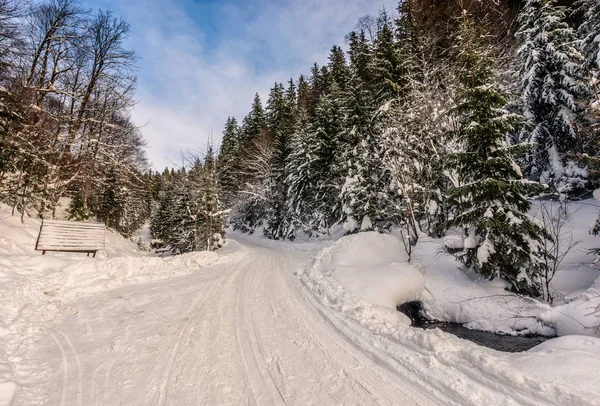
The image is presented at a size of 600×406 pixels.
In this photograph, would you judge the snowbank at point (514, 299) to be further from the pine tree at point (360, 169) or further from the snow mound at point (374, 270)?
the pine tree at point (360, 169)

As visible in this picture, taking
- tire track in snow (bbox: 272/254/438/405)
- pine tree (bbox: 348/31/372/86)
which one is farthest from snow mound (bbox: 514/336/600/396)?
pine tree (bbox: 348/31/372/86)

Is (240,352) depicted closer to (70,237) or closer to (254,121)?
(70,237)

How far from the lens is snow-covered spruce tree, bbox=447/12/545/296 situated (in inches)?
310

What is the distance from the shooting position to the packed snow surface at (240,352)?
313 cm

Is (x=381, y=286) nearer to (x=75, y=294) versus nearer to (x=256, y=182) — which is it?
(x=75, y=294)

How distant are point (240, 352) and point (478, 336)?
249 inches

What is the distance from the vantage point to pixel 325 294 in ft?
23.3

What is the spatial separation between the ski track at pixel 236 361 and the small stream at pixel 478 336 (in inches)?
151

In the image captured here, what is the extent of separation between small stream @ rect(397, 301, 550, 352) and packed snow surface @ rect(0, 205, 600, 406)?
50.1 inches

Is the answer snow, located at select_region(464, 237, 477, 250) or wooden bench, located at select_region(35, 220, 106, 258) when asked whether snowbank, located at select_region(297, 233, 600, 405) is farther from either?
wooden bench, located at select_region(35, 220, 106, 258)

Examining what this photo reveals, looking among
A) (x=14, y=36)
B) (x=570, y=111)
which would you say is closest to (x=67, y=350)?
(x=14, y=36)

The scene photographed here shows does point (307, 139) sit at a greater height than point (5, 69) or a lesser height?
greater

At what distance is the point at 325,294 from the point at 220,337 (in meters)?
3.10

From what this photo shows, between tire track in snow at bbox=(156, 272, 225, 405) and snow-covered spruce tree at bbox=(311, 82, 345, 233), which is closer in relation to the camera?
tire track in snow at bbox=(156, 272, 225, 405)
